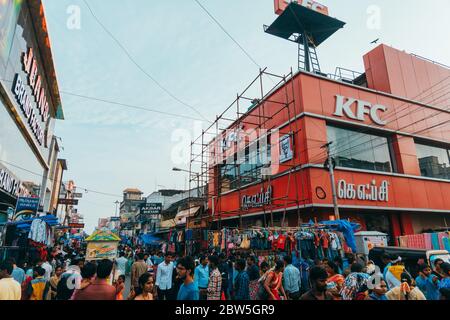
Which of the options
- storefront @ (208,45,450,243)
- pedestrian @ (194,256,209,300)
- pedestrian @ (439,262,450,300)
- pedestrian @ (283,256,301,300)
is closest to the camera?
pedestrian @ (439,262,450,300)

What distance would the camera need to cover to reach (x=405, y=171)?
16766mm

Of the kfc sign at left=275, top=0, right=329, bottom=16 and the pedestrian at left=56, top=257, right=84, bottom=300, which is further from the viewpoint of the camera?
the kfc sign at left=275, top=0, right=329, bottom=16

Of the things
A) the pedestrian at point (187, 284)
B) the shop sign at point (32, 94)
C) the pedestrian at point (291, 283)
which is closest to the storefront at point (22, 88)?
the shop sign at point (32, 94)

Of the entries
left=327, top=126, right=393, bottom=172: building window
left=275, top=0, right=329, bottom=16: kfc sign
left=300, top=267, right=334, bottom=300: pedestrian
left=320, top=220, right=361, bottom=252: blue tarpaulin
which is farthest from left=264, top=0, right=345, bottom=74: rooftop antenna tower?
left=300, top=267, right=334, bottom=300: pedestrian

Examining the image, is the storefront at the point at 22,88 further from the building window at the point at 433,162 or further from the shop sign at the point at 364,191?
the building window at the point at 433,162

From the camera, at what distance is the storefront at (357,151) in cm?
1436

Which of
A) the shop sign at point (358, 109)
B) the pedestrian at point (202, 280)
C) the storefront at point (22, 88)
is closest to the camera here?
the pedestrian at point (202, 280)

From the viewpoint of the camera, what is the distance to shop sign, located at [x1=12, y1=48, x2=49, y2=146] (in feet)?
40.1

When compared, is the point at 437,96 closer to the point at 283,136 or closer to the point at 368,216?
the point at 368,216

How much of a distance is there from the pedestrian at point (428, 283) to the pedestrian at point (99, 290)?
21.6 feet

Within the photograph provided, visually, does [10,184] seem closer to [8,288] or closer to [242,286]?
[8,288]

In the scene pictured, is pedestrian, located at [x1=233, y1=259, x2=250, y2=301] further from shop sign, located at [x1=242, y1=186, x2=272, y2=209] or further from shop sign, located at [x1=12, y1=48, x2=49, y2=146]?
shop sign, located at [x1=12, y1=48, x2=49, y2=146]

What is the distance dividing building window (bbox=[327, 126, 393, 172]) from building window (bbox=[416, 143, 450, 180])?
9.89ft

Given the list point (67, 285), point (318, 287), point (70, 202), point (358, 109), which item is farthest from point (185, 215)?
point (318, 287)
